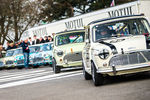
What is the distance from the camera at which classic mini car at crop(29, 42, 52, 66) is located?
21688mm

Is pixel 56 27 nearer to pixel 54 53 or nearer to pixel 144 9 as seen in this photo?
pixel 144 9

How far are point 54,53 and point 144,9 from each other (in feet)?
33.4

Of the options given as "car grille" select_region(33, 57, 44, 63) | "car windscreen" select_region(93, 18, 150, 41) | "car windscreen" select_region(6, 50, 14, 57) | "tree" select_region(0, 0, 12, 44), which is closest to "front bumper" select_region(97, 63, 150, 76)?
"car windscreen" select_region(93, 18, 150, 41)

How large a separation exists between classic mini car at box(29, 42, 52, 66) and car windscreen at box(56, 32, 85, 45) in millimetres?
4937

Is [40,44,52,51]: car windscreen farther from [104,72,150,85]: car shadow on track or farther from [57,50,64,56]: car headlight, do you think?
[104,72,150,85]: car shadow on track

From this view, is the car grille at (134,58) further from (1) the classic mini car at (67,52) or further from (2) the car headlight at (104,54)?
(1) the classic mini car at (67,52)

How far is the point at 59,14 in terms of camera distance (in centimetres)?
6375

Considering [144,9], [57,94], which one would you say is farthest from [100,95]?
[144,9]

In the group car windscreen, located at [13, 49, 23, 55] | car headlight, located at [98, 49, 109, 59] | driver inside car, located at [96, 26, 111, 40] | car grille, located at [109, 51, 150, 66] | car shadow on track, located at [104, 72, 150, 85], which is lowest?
car shadow on track, located at [104, 72, 150, 85]

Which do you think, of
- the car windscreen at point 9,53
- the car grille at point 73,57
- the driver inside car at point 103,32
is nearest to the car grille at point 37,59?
the car windscreen at point 9,53

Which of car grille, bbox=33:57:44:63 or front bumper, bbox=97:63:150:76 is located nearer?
front bumper, bbox=97:63:150:76

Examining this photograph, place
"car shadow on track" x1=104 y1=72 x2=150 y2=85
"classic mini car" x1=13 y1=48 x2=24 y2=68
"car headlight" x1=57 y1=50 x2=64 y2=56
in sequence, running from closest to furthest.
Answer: "car shadow on track" x1=104 y1=72 x2=150 y2=85 < "car headlight" x1=57 y1=50 x2=64 y2=56 < "classic mini car" x1=13 y1=48 x2=24 y2=68

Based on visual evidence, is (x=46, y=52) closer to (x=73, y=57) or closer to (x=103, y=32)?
(x=73, y=57)

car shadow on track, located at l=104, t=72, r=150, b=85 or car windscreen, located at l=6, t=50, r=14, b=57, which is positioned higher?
car windscreen, located at l=6, t=50, r=14, b=57
